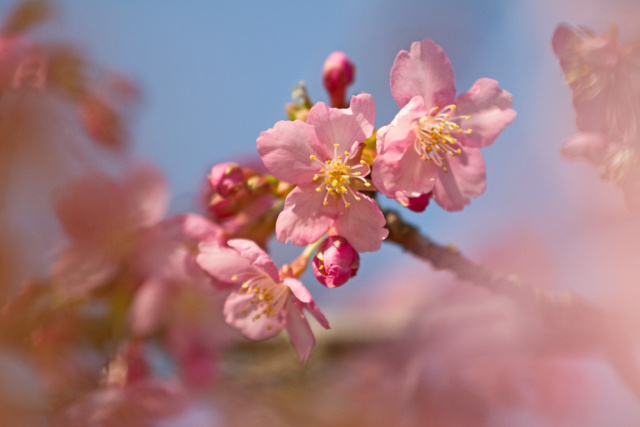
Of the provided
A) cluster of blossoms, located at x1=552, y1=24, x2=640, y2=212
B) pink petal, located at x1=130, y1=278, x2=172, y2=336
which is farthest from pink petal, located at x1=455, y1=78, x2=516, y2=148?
pink petal, located at x1=130, y1=278, x2=172, y2=336

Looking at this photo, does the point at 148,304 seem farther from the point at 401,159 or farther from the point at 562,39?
the point at 562,39

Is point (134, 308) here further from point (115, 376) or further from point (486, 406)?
point (486, 406)

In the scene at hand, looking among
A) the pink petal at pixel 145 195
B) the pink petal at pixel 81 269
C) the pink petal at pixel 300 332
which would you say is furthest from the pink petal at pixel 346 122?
the pink petal at pixel 81 269

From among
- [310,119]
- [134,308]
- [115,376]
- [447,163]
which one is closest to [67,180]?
[134,308]

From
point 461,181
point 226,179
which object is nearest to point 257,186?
point 226,179

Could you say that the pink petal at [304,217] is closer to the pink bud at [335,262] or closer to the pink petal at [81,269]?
the pink bud at [335,262]

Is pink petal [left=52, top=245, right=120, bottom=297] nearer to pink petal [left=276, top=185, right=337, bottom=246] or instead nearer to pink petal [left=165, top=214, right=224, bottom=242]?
pink petal [left=165, top=214, right=224, bottom=242]
